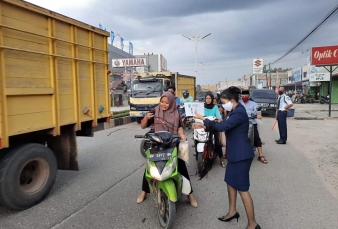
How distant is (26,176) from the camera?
4250 millimetres

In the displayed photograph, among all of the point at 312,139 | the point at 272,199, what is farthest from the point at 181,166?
the point at 312,139

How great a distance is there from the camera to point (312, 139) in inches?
395

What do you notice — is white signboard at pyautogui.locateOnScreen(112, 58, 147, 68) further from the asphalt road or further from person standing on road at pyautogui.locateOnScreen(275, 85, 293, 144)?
the asphalt road

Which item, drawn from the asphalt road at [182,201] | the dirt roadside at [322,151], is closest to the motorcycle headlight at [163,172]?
the asphalt road at [182,201]

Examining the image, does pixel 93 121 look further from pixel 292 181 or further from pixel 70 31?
pixel 292 181

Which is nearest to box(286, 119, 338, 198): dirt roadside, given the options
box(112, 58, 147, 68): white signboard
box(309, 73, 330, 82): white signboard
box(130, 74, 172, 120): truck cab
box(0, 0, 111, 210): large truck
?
box(0, 0, 111, 210): large truck

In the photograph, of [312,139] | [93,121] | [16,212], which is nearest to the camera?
[16,212]

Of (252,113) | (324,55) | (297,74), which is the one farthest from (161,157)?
(297,74)

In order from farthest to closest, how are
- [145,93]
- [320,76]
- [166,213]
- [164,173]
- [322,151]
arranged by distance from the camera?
[320,76]
[145,93]
[322,151]
[166,213]
[164,173]

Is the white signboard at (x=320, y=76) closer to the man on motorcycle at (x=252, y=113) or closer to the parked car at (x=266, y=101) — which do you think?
the parked car at (x=266, y=101)

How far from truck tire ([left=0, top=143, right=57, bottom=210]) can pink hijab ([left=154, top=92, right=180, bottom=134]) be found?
1.79 metres

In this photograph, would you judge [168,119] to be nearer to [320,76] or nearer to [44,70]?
[44,70]

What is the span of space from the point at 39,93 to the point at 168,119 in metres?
1.86

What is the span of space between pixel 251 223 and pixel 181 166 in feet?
3.88
